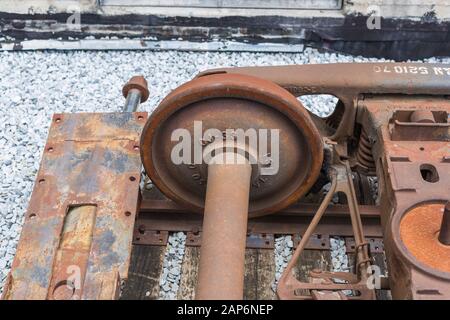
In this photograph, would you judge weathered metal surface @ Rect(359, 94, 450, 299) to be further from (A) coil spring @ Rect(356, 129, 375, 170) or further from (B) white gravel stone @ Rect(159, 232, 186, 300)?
(B) white gravel stone @ Rect(159, 232, 186, 300)

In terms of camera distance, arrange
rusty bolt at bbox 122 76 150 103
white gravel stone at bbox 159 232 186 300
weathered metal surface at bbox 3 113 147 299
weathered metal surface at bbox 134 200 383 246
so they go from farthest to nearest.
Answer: rusty bolt at bbox 122 76 150 103 → weathered metal surface at bbox 134 200 383 246 → white gravel stone at bbox 159 232 186 300 → weathered metal surface at bbox 3 113 147 299

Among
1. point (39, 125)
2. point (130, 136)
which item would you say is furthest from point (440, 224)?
point (39, 125)

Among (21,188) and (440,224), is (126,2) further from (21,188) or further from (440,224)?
(440,224)

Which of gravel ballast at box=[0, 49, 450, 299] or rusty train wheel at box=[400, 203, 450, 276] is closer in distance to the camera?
rusty train wheel at box=[400, 203, 450, 276]

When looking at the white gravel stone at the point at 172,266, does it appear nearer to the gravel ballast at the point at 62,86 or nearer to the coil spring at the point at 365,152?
the gravel ballast at the point at 62,86

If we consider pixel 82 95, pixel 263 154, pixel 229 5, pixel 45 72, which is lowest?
pixel 263 154

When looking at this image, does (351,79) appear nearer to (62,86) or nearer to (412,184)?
(412,184)

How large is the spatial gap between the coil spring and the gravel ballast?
124 centimetres

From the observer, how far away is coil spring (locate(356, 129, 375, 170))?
3.63 metres

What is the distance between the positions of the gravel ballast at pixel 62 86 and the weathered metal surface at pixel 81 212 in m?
0.81

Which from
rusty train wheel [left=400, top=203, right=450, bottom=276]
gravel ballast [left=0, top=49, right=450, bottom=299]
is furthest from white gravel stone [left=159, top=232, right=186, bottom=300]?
rusty train wheel [left=400, top=203, right=450, bottom=276]

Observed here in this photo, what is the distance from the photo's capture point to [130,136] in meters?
3.68
